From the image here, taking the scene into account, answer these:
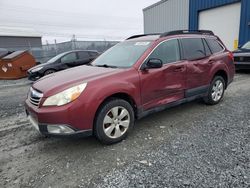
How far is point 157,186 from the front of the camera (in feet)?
7.29

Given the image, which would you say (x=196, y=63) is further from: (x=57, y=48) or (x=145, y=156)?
(x=57, y=48)

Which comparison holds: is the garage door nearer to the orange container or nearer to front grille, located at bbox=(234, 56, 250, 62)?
front grille, located at bbox=(234, 56, 250, 62)

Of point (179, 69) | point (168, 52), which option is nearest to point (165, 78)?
point (179, 69)

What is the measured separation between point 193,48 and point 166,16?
1428 centimetres

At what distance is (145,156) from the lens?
2.82 m

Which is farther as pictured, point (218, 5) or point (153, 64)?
point (218, 5)

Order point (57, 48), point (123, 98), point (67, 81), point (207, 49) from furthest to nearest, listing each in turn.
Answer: point (57, 48) < point (207, 49) < point (123, 98) < point (67, 81)

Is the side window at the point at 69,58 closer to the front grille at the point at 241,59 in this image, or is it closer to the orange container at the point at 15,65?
the orange container at the point at 15,65

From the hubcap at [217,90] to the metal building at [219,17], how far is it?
8.27 metres

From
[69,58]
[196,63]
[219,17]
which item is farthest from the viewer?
[219,17]

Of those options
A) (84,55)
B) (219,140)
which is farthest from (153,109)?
(84,55)

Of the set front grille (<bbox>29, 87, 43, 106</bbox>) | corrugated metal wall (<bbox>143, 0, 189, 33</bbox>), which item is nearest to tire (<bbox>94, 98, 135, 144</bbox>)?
front grille (<bbox>29, 87, 43, 106</bbox>)

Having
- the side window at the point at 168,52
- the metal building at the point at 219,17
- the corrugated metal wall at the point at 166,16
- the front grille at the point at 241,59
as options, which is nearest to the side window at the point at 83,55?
the side window at the point at 168,52

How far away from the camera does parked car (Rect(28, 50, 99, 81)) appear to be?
889 centimetres
